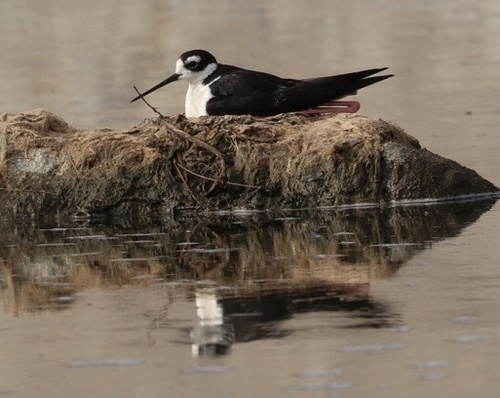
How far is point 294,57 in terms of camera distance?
20109mm

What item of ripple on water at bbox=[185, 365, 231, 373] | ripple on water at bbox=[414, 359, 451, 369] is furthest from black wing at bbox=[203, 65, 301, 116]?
ripple on water at bbox=[414, 359, 451, 369]

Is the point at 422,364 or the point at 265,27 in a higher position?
the point at 265,27

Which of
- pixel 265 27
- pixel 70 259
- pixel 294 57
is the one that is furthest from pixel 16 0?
pixel 70 259

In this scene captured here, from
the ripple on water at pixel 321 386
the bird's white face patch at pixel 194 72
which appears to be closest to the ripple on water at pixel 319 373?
the ripple on water at pixel 321 386

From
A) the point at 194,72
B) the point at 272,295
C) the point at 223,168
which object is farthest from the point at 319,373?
the point at 194,72

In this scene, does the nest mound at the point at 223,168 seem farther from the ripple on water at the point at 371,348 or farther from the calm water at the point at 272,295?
the ripple on water at the point at 371,348

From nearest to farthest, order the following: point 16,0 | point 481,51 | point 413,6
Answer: point 481,51 → point 413,6 → point 16,0

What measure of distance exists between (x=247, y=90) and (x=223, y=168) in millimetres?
929

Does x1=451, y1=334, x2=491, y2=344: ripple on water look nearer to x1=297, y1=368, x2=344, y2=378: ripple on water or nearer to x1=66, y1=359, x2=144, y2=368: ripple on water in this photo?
x1=297, y1=368, x2=344, y2=378: ripple on water

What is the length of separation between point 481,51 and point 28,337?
13264 millimetres

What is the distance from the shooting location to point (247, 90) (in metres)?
11.7

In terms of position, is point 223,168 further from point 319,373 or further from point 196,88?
point 319,373

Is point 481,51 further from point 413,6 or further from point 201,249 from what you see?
point 201,249

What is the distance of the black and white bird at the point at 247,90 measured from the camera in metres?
11.7
